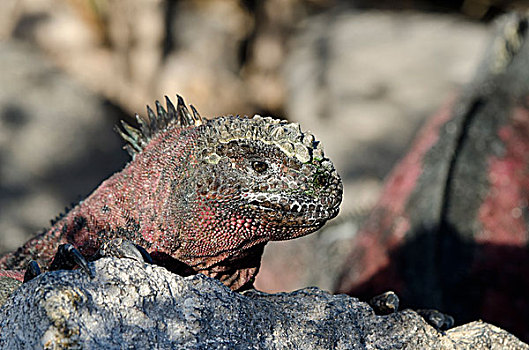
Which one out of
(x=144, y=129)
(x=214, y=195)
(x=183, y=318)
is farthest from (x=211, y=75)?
(x=183, y=318)

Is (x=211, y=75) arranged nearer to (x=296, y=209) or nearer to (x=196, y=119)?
(x=196, y=119)

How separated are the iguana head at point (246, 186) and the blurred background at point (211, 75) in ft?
12.4

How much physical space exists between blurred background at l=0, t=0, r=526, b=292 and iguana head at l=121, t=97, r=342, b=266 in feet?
12.4

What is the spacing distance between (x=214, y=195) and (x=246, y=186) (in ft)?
0.21

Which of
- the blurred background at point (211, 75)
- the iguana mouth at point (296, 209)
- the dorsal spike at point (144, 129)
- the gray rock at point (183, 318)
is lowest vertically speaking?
the gray rock at point (183, 318)

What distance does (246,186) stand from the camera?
4.02ft

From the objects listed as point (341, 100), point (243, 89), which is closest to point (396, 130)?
point (341, 100)

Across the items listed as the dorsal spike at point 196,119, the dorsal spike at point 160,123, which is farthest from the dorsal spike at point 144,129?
the dorsal spike at point 196,119

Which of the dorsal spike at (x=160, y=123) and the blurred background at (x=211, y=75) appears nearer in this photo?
the dorsal spike at (x=160, y=123)

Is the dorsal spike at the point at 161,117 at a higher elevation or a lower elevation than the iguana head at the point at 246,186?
higher

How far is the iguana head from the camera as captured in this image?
1.22 meters

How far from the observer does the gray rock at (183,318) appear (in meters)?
1.01

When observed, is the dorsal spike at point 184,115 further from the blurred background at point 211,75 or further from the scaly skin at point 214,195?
the blurred background at point 211,75

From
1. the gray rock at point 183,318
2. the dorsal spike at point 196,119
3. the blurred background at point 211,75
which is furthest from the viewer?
the blurred background at point 211,75
